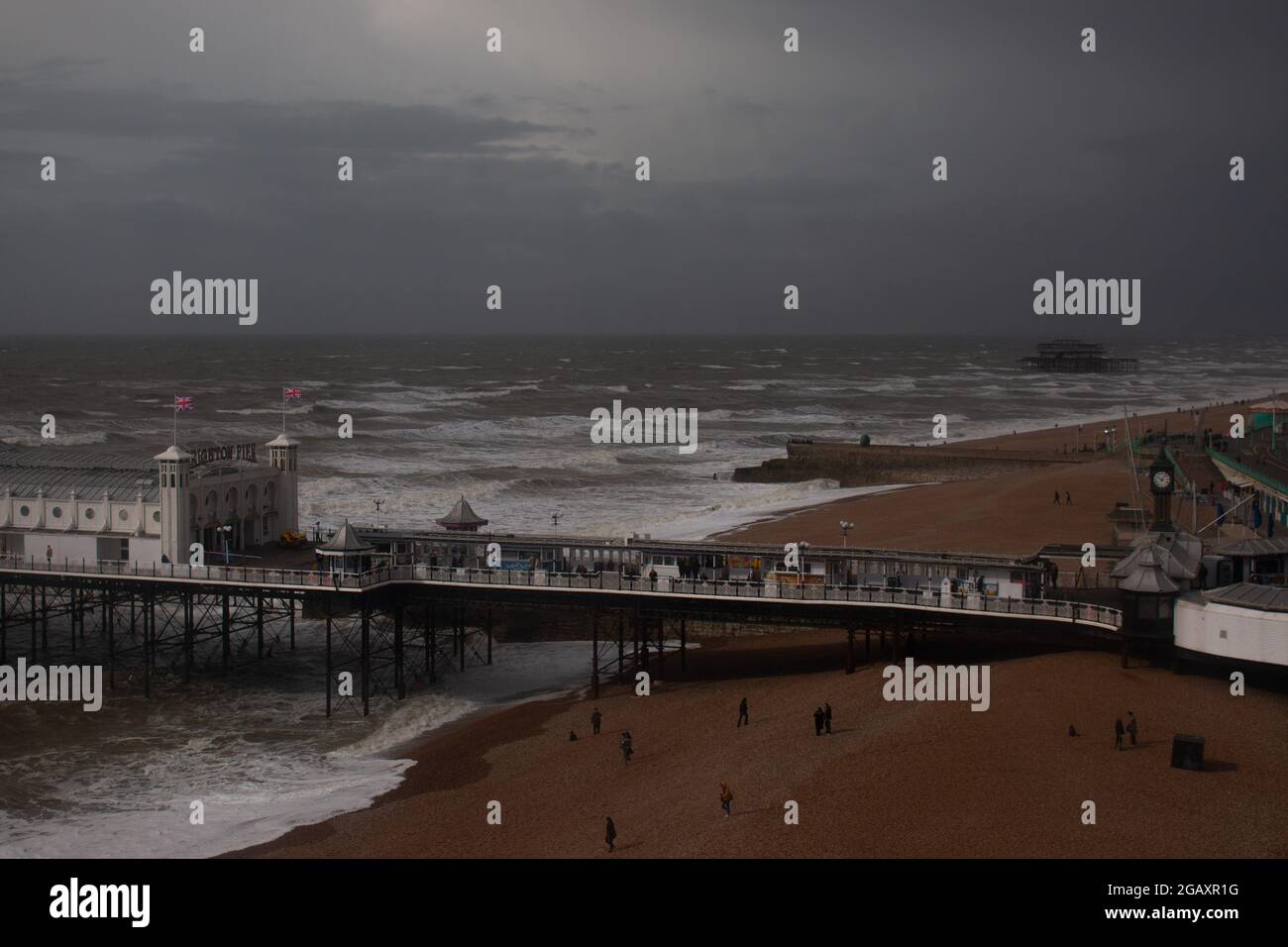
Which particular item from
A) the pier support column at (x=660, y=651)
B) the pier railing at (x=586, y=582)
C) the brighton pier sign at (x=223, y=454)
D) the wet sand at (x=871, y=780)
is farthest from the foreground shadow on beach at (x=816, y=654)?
the brighton pier sign at (x=223, y=454)

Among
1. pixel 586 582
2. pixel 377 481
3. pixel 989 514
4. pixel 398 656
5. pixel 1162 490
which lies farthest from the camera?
pixel 377 481

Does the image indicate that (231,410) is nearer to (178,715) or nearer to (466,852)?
(178,715)

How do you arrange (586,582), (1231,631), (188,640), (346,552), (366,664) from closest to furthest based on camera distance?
(1231,631)
(366,664)
(586,582)
(346,552)
(188,640)

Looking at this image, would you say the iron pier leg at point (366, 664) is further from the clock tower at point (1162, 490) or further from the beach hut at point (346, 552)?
the clock tower at point (1162, 490)

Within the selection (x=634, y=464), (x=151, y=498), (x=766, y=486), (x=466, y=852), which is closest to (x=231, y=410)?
(x=634, y=464)

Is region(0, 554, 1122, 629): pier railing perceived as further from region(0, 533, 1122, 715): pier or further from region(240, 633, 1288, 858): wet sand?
region(240, 633, 1288, 858): wet sand

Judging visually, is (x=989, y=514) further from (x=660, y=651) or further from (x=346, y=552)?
(x=346, y=552)

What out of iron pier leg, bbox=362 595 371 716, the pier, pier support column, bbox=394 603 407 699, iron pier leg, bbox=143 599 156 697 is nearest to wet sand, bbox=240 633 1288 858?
the pier

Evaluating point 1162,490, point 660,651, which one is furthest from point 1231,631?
point 660,651
